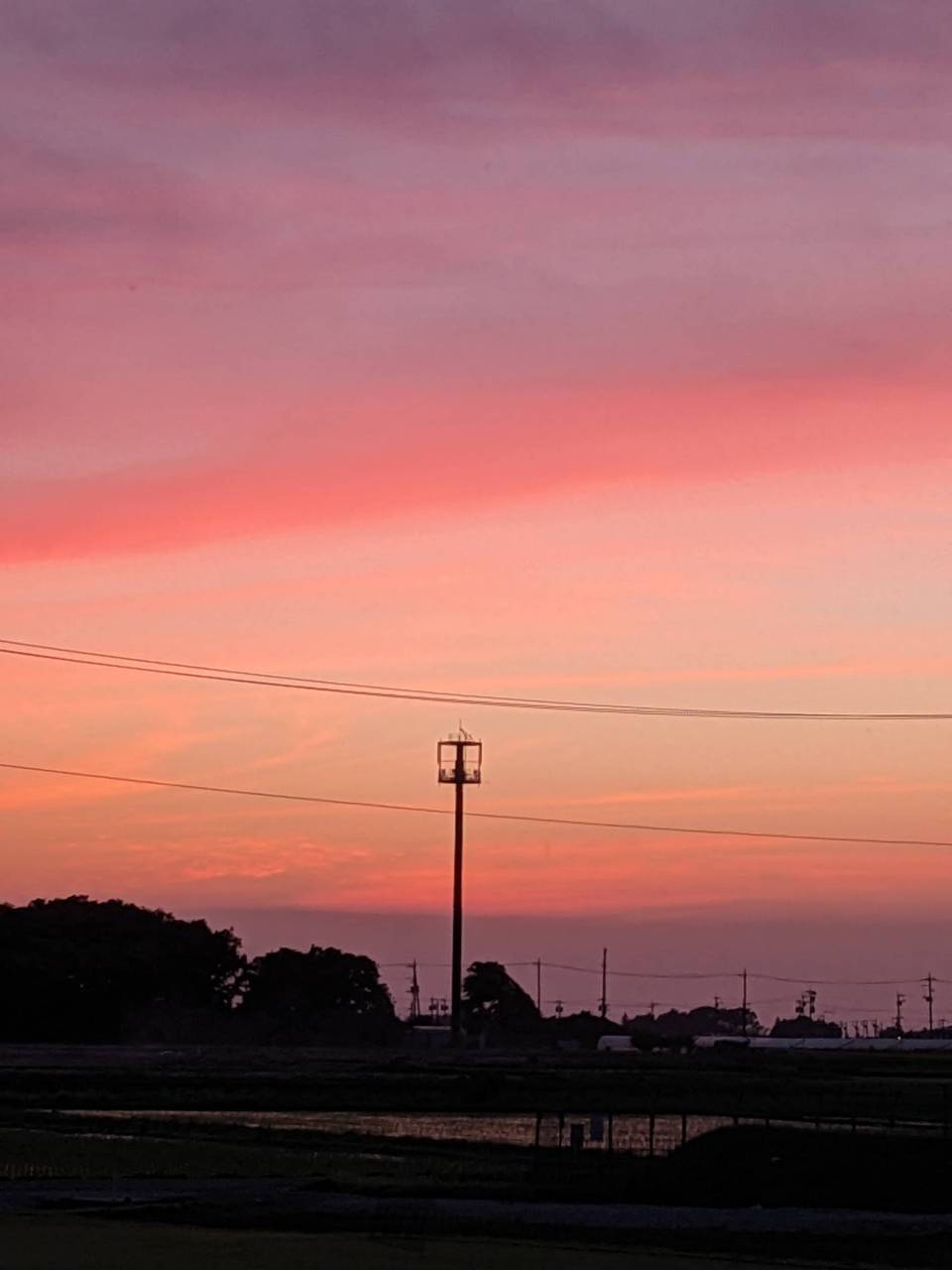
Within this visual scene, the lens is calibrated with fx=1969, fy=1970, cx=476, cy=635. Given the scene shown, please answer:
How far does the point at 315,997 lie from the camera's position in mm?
149375

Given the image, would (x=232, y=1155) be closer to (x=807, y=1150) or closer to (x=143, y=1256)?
(x=807, y=1150)

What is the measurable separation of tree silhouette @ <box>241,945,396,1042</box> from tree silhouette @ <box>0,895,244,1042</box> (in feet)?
12.2

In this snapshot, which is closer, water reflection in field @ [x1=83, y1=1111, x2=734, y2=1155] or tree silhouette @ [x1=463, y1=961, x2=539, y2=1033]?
water reflection in field @ [x1=83, y1=1111, x2=734, y2=1155]

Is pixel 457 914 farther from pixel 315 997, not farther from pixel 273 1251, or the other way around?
pixel 273 1251

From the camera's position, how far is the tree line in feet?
409

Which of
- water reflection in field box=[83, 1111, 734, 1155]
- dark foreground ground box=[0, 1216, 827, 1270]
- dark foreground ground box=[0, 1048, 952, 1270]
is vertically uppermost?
water reflection in field box=[83, 1111, 734, 1155]

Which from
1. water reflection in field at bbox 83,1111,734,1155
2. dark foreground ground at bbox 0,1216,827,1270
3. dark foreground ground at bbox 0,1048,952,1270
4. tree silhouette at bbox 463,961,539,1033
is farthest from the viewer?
tree silhouette at bbox 463,961,539,1033

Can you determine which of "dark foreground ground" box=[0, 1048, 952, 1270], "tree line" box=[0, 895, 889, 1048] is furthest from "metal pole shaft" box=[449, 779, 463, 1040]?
"dark foreground ground" box=[0, 1048, 952, 1270]

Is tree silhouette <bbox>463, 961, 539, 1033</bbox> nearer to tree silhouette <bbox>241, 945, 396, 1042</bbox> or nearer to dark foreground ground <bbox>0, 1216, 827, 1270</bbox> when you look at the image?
tree silhouette <bbox>241, 945, 396, 1042</bbox>

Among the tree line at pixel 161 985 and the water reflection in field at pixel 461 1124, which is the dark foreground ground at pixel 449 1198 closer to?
the water reflection in field at pixel 461 1124

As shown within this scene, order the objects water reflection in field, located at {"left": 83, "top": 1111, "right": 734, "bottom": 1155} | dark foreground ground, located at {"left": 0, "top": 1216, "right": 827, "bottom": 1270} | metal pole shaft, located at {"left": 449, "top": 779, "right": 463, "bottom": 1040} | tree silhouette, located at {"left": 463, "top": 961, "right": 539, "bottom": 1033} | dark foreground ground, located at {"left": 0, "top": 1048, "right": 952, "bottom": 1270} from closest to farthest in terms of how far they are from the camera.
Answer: dark foreground ground, located at {"left": 0, "top": 1216, "right": 827, "bottom": 1270}, dark foreground ground, located at {"left": 0, "top": 1048, "right": 952, "bottom": 1270}, water reflection in field, located at {"left": 83, "top": 1111, "right": 734, "bottom": 1155}, metal pole shaft, located at {"left": 449, "top": 779, "right": 463, "bottom": 1040}, tree silhouette, located at {"left": 463, "top": 961, "right": 539, "bottom": 1033}

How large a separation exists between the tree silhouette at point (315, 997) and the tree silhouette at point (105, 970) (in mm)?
3715

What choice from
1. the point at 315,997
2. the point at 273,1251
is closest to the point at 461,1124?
the point at 273,1251

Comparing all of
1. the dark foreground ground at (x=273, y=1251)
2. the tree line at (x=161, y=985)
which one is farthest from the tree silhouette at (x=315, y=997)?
the dark foreground ground at (x=273, y=1251)
